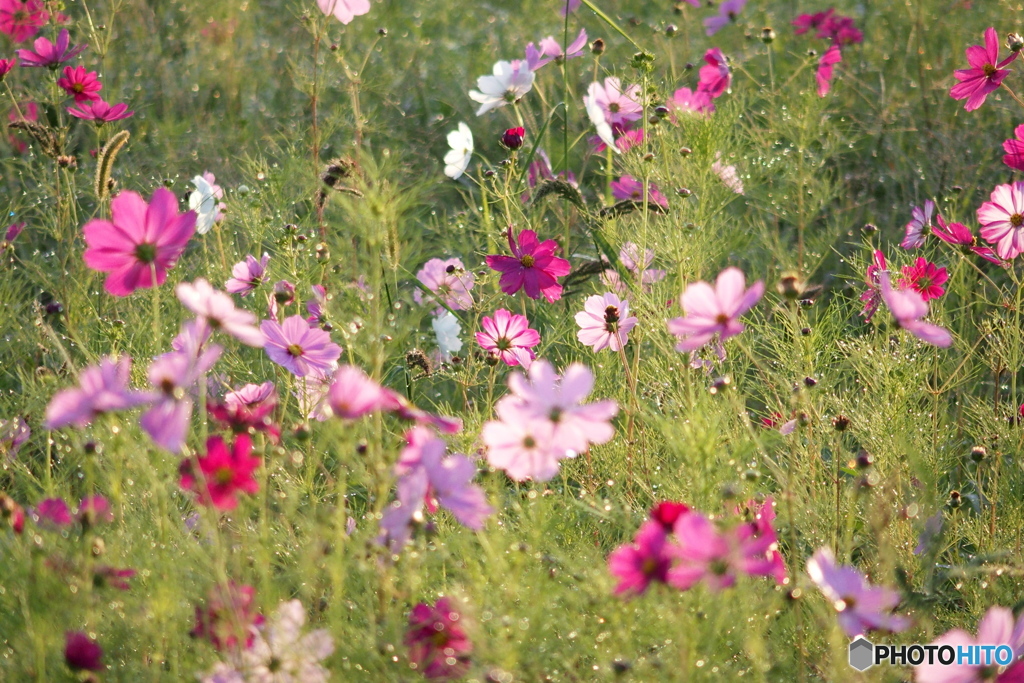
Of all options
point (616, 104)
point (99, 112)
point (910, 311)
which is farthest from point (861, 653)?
point (99, 112)

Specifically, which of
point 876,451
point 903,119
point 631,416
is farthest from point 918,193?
point 631,416

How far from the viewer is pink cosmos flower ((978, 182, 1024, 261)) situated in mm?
1370

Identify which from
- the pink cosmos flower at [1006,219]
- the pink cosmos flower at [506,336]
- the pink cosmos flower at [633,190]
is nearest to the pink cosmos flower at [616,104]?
the pink cosmos flower at [633,190]

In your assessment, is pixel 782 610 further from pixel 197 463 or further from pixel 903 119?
pixel 903 119

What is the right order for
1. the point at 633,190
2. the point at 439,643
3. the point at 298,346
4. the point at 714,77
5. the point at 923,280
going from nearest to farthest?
the point at 439,643
the point at 298,346
the point at 923,280
the point at 633,190
the point at 714,77

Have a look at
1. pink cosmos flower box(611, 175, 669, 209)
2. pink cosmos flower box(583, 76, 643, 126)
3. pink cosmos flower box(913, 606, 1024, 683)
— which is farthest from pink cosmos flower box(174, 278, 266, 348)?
pink cosmos flower box(583, 76, 643, 126)

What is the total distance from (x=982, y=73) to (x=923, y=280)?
15.9 inches

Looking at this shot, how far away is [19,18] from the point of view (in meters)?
1.79

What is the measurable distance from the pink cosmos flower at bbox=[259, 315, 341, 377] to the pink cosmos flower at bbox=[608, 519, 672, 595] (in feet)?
1.45

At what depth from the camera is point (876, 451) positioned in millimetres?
1265

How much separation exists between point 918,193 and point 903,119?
336 millimetres

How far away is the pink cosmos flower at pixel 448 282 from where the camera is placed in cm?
151

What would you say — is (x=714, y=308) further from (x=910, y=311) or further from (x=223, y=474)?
(x=223, y=474)

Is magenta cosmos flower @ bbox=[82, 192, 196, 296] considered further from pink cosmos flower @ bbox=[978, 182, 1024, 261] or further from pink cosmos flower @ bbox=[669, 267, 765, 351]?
pink cosmos flower @ bbox=[978, 182, 1024, 261]
